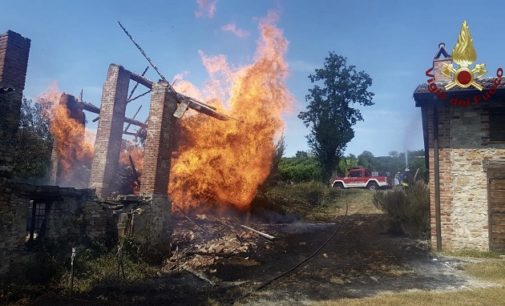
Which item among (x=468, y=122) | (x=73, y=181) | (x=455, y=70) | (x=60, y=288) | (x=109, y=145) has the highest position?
(x=455, y=70)

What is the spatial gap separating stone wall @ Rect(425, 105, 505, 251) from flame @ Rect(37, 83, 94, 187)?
1442 centimetres

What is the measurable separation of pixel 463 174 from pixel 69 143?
1574 cm

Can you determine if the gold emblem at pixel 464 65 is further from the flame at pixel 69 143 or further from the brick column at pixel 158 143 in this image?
the flame at pixel 69 143

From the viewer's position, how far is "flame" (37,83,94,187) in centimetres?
1627

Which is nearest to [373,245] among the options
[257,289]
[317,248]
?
[317,248]

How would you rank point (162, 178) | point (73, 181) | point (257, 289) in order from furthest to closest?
point (73, 181), point (162, 178), point (257, 289)

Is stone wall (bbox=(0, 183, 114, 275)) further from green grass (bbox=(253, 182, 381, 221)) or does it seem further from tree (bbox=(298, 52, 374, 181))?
tree (bbox=(298, 52, 374, 181))

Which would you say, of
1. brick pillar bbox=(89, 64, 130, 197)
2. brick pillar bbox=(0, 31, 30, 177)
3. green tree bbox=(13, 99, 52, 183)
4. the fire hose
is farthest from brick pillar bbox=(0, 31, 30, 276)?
green tree bbox=(13, 99, 52, 183)

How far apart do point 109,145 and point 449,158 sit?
12227 millimetres

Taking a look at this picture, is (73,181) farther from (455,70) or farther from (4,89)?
(455,70)

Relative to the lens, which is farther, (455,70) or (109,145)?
(109,145)

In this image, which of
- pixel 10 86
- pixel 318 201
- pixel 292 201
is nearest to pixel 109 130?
pixel 10 86

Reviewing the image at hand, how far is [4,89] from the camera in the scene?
8227 millimetres

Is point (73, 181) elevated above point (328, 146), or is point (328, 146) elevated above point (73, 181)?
point (328, 146)
